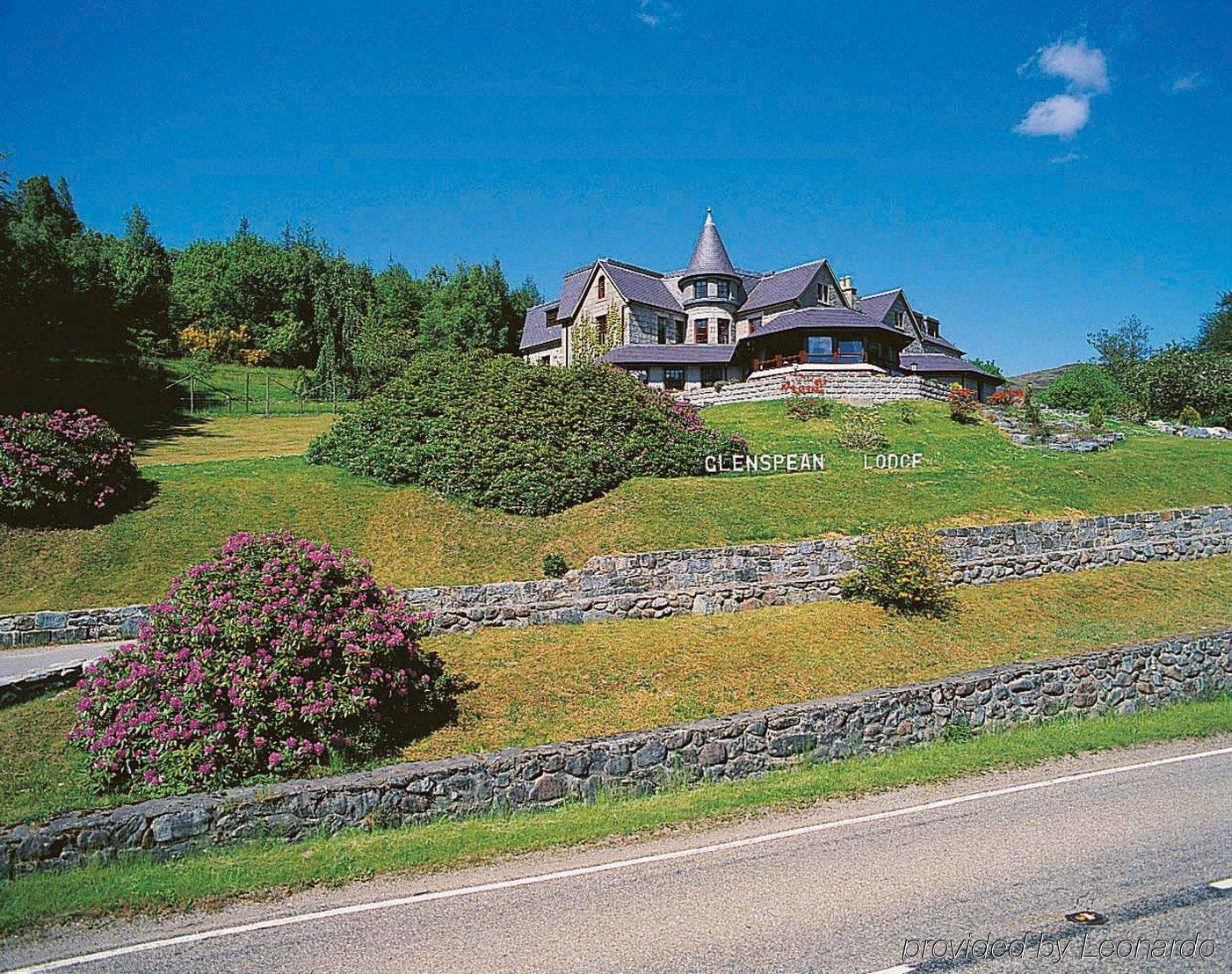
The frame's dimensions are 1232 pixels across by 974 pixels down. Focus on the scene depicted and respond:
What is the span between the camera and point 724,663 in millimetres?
14766

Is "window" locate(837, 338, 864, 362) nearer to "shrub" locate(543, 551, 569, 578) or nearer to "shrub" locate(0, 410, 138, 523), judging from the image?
"shrub" locate(543, 551, 569, 578)

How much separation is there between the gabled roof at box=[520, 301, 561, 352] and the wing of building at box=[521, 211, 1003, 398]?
0.18 m

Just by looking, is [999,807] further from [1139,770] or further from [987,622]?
[987,622]

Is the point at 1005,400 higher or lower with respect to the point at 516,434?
higher

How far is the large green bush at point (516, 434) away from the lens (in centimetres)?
2517

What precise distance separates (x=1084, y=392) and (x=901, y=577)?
141 feet

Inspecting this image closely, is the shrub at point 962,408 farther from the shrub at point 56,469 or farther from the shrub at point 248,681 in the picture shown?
the shrub at point 56,469

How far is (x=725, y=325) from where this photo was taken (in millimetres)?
57750

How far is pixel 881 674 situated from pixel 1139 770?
4428 millimetres

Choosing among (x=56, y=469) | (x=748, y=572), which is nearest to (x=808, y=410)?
(x=748, y=572)

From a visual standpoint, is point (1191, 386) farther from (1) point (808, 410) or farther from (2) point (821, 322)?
(1) point (808, 410)

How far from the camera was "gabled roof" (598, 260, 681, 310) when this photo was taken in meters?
56.2

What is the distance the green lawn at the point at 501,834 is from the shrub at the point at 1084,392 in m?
43.6

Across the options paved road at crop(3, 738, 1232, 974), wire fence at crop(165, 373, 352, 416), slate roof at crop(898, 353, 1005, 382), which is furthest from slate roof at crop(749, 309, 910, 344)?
paved road at crop(3, 738, 1232, 974)
